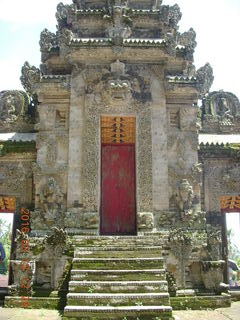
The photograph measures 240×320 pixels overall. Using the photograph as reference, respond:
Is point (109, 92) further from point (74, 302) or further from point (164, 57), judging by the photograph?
point (74, 302)

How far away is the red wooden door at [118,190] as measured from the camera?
12.6 m

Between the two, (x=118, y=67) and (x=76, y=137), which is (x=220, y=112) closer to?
(x=118, y=67)

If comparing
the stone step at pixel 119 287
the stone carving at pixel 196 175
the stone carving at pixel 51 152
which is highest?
the stone carving at pixel 51 152

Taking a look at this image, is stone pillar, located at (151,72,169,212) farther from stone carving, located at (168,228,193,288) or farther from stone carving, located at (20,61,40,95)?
stone carving, located at (20,61,40,95)

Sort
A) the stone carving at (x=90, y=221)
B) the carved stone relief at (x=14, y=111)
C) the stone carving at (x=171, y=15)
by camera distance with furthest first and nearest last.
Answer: the carved stone relief at (x=14, y=111) → the stone carving at (x=171, y=15) → the stone carving at (x=90, y=221)

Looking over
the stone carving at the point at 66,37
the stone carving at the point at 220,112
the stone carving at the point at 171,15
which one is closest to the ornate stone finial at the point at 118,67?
the stone carving at the point at 66,37

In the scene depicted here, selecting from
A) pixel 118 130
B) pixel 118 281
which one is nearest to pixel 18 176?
pixel 118 130

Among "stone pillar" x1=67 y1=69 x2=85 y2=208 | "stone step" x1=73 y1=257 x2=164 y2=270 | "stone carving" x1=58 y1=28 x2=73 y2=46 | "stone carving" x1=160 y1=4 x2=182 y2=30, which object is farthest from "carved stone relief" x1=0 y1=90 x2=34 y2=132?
"stone step" x1=73 y1=257 x2=164 y2=270

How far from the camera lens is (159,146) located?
1213cm

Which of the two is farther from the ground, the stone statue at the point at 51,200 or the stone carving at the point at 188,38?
the stone carving at the point at 188,38

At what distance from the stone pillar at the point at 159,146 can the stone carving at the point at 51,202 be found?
9.53 ft

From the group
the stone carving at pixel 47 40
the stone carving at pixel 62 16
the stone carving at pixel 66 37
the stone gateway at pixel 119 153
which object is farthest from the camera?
the stone carving at pixel 62 16

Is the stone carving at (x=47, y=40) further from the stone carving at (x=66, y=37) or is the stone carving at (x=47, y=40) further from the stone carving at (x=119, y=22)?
the stone carving at (x=119, y=22)

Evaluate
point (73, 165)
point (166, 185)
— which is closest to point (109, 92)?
point (73, 165)
